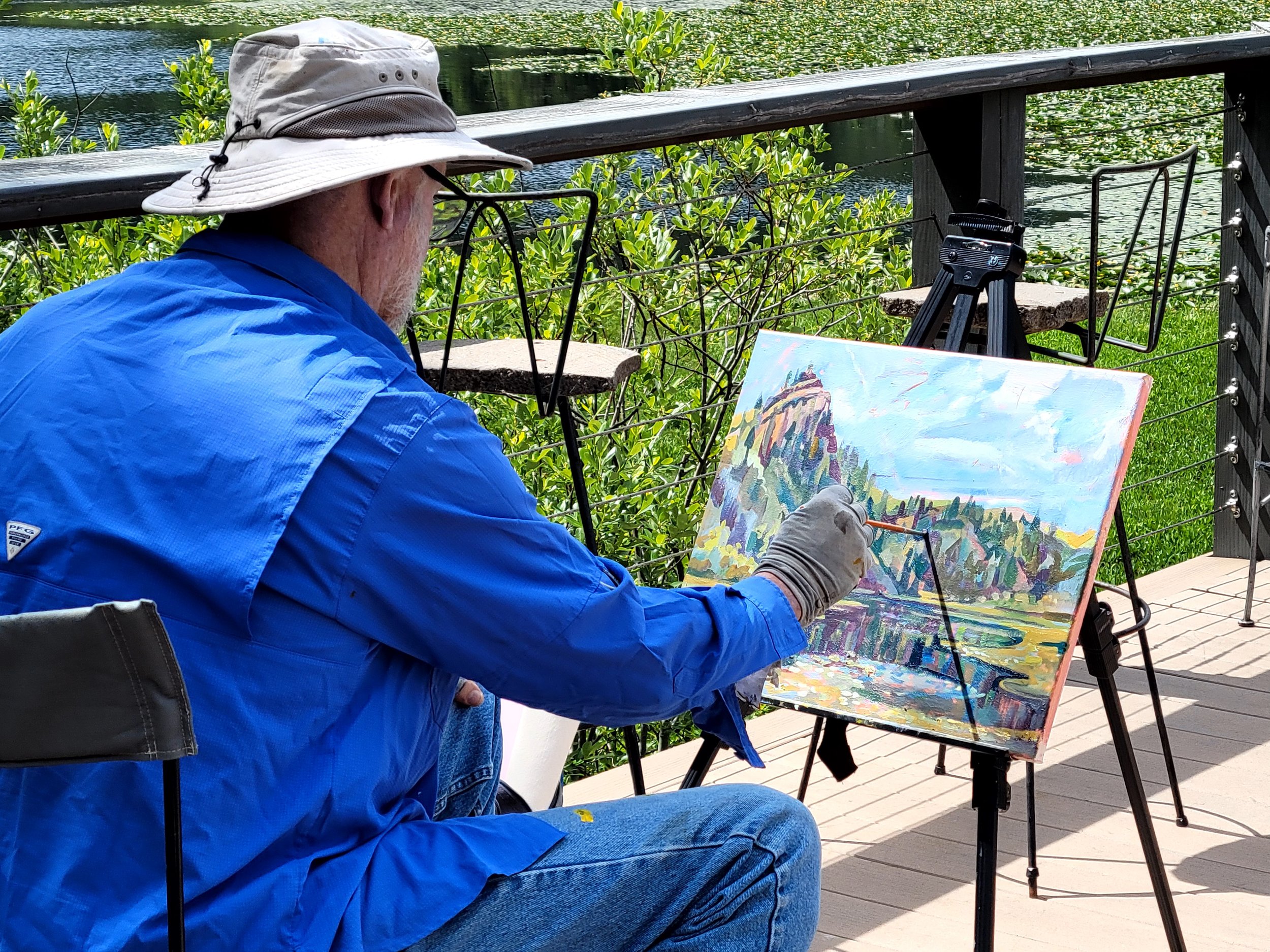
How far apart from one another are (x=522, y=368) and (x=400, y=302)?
653mm

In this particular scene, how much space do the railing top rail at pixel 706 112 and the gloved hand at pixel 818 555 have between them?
783 mm

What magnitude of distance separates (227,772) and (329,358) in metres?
0.32

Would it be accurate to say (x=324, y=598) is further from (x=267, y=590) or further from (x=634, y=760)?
(x=634, y=760)

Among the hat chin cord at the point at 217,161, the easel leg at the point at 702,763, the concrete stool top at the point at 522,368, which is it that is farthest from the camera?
the concrete stool top at the point at 522,368

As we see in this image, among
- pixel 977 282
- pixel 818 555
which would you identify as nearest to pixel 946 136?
pixel 977 282

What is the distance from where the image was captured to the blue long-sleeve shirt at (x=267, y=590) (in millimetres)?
1068

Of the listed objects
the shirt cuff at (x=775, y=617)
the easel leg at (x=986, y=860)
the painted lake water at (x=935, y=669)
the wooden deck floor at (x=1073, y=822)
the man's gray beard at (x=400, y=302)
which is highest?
the man's gray beard at (x=400, y=302)

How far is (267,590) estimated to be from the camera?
108 centimetres

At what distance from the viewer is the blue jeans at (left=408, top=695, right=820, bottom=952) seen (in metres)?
1.19

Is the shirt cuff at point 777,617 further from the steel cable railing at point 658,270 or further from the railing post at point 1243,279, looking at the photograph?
the railing post at point 1243,279

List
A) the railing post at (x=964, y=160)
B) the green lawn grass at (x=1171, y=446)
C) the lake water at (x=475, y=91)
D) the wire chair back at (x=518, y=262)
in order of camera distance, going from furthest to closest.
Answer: the lake water at (x=475, y=91), the green lawn grass at (x=1171, y=446), the railing post at (x=964, y=160), the wire chair back at (x=518, y=262)

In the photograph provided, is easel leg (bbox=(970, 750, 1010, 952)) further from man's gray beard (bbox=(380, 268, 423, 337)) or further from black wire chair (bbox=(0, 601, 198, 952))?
black wire chair (bbox=(0, 601, 198, 952))

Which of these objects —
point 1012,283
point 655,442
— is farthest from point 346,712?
point 655,442

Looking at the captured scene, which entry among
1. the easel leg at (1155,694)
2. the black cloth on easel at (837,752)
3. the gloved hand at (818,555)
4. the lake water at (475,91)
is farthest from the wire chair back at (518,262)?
the lake water at (475,91)
